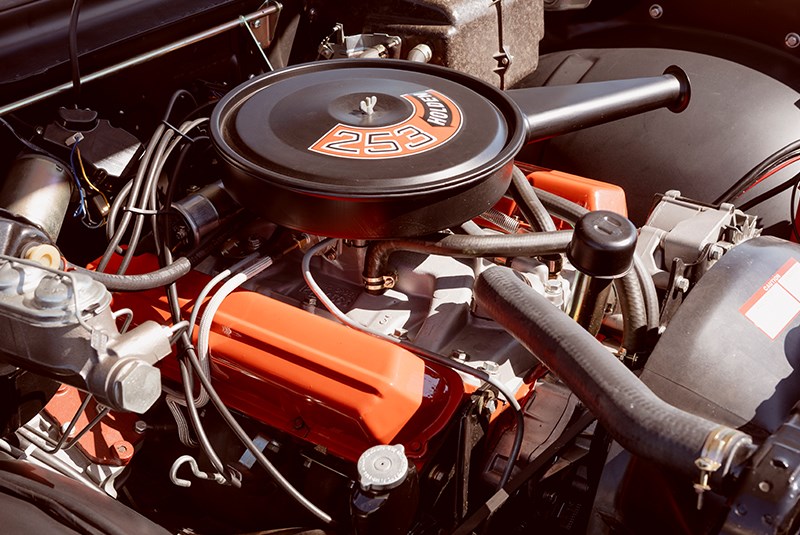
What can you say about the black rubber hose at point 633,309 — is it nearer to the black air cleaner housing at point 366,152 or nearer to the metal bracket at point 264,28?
the black air cleaner housing at point 366,152

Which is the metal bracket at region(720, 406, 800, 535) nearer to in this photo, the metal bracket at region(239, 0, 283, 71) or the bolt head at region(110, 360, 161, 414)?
the bolt head at region(110, 360, 161, 414)

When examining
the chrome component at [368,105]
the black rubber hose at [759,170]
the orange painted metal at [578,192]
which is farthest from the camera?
the black rubber hose at [759,170]

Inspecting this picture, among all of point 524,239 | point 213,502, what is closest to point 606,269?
point 524,239

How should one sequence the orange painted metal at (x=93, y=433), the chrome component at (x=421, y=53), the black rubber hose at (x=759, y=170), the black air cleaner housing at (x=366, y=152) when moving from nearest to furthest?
1. the black air cleaner housing at (x=366, y=152)
2. the orange painted metal at (x=93, y=433)
3. the chrome component at (x=421, y=53)
4. the black rubber hose at (x=759, y=170)

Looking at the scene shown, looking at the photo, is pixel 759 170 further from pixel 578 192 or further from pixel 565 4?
pixel 565 4

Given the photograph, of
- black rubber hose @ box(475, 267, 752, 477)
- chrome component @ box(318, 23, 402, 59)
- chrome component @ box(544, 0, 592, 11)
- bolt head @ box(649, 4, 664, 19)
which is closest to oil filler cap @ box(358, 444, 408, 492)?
black rubber hose @ box(475, 267, 752, 477)

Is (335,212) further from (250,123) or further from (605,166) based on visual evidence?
(605,166)

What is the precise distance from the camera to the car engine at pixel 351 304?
2.67 feet

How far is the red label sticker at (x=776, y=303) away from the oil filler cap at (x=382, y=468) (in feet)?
1.58

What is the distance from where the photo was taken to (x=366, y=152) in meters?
1.00

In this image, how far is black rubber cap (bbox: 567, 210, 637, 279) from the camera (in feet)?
2.81

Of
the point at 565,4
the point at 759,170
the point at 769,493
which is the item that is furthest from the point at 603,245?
the point at 565,4

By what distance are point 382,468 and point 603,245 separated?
35cm

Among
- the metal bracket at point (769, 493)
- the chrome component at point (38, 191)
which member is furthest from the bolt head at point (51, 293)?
the metal bracket at point (769, 493)
